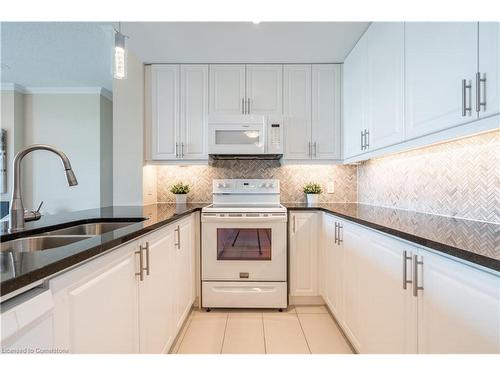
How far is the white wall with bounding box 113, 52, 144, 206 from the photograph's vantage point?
2654 millimetres

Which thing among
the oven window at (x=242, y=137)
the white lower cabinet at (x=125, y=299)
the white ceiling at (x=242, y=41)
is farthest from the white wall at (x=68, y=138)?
the white lower cabinet at (x=125, y=299)

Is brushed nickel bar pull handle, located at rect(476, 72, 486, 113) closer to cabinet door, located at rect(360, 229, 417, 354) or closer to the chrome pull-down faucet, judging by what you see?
cabinet door, located at rect(360, 229, 417, 354)

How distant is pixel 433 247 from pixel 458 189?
824 mm

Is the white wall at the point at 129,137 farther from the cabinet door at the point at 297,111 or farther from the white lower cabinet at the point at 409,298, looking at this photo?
the white lower cabinet at the point at 409,298

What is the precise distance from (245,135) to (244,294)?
1.48 m

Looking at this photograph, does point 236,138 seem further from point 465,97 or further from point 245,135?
point 465,97

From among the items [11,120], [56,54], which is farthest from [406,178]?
[11,120]

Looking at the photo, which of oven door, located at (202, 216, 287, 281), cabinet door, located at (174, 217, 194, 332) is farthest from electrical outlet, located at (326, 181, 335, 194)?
cabinet door, located at (174, 217, 194, 332)

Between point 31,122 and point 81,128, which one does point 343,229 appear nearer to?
point 81,128

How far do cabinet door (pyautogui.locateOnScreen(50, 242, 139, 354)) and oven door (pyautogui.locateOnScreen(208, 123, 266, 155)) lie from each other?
160cm

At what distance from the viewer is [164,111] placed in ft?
8.98
